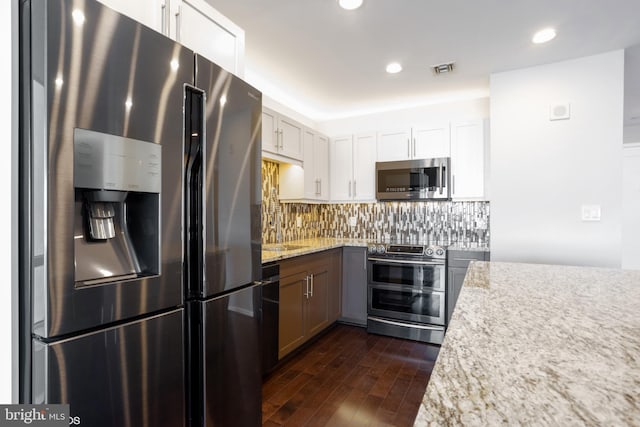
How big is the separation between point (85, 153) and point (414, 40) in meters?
2.30

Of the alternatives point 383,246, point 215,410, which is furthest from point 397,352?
point 215,410

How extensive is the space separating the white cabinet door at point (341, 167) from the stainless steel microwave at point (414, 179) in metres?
0.38

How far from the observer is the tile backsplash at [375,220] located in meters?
3.45

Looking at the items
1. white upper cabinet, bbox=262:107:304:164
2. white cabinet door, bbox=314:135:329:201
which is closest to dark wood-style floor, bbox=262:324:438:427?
white cabinet door, bbox=314:135:329:201

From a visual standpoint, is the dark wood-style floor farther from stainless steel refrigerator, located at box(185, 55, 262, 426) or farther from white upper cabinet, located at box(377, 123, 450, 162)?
white upper cabinet, located at box(377, 123, 450, 162)

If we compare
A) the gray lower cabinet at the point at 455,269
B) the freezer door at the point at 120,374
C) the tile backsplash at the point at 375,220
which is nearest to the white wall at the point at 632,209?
the tile backsplash at the point at 375,220

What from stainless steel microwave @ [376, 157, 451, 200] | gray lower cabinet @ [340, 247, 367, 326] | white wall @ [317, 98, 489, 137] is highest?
white wall @ [317, 98, 489, 137]

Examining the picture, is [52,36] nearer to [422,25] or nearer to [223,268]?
[223,268]

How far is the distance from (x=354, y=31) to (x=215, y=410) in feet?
7.90

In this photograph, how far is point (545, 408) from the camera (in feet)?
1.56

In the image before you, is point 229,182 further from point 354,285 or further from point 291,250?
point 354,285

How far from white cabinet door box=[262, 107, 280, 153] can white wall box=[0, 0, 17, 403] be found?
6.06 feet

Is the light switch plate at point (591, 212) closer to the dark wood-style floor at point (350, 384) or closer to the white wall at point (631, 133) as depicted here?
the dark wood-style floor at point (350, 384)

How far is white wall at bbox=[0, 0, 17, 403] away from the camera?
945mm
